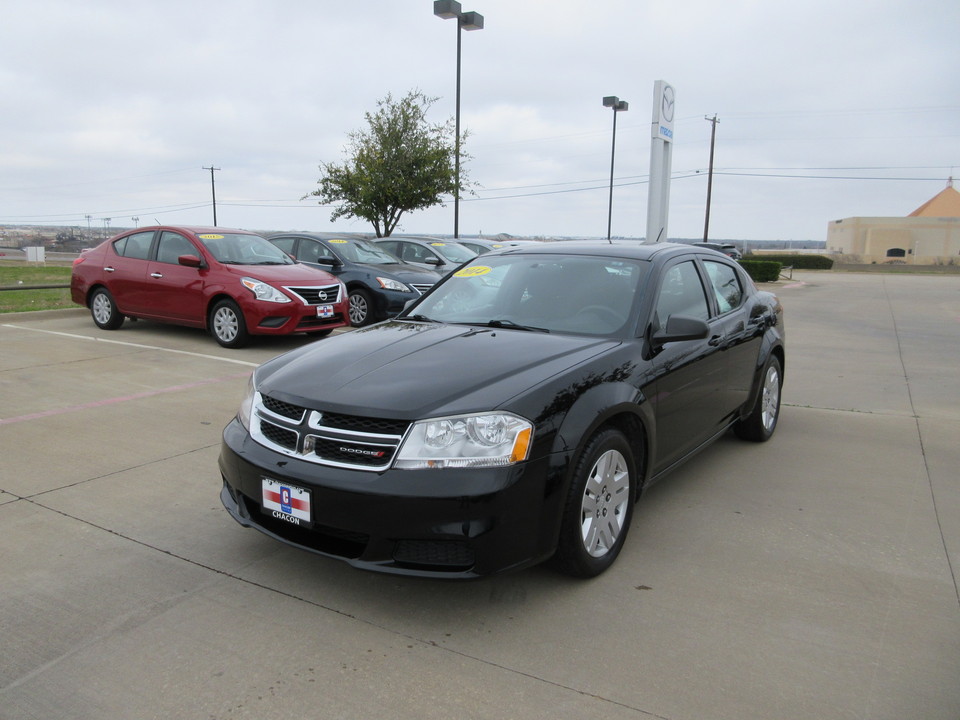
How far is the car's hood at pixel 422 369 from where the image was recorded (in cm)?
305

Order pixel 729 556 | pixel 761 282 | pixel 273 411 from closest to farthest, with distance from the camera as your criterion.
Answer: pixel 273 411 < pixel 729 556 < pixel 761 282

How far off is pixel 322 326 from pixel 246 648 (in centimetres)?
731

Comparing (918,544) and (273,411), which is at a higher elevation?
(273,411)

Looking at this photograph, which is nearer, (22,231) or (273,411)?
(273,411)

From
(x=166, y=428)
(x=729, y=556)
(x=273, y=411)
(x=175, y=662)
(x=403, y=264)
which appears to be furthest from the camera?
(x=403, y=264)

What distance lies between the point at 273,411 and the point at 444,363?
0.80 m

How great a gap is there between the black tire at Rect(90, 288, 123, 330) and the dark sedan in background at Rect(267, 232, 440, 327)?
9.89 feet

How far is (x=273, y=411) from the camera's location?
3.32 metres

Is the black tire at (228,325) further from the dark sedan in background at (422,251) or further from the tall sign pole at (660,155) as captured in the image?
the tall sign pole at (660,155)

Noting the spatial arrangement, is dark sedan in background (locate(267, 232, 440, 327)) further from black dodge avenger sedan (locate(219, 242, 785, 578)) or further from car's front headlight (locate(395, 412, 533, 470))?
car's front headlight (locate(395, 412, 533, 470))

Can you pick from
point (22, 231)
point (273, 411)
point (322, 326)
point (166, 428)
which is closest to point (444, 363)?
point (273, 411)

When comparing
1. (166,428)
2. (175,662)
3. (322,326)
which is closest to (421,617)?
(175,662)

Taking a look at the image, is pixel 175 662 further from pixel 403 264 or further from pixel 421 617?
pixel 403 264

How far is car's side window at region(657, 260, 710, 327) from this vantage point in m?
4.23
